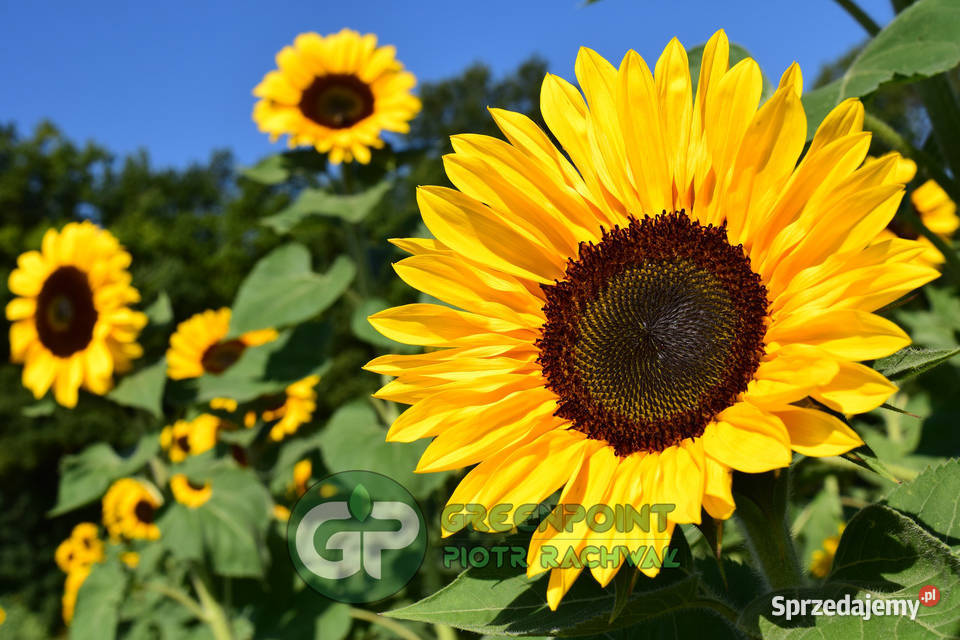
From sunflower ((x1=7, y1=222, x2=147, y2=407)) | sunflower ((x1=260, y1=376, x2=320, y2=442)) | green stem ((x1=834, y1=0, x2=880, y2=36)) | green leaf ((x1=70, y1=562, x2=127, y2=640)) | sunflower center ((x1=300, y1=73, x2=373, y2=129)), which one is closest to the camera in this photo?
green stem ((x1=834, y1=0, x2=880, y2=36))

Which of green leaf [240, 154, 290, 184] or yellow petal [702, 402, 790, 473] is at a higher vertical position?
green leaf [240, 154, 290, 184]

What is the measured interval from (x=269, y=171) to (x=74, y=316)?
1189mm

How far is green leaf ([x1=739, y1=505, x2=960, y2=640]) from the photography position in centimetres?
93

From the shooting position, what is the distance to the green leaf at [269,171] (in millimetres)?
3508

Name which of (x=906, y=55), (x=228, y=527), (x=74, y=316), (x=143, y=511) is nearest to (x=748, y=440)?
(x=906, y=55)

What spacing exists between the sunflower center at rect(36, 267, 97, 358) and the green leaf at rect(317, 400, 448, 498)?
4.43 feet

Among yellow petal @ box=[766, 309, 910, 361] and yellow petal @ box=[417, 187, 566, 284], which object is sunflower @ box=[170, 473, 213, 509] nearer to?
yellow petal @ box=[417, 187, 566, 284]

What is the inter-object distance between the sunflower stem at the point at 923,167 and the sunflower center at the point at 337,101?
236 centimetres

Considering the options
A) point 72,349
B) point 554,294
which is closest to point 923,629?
point 554,294

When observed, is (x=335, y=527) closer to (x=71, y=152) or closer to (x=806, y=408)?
(x=806, y=408)

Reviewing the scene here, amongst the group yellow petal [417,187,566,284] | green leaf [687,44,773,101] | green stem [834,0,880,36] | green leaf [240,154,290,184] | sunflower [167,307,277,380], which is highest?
green leaf [240,154,290,184]

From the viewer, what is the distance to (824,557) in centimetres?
277

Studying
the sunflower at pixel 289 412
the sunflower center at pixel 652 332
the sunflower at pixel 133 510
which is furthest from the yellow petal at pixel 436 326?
the sunflower at pixel 133 510

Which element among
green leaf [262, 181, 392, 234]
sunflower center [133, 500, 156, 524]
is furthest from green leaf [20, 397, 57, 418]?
green leaf [262, 181, 392, 234]
